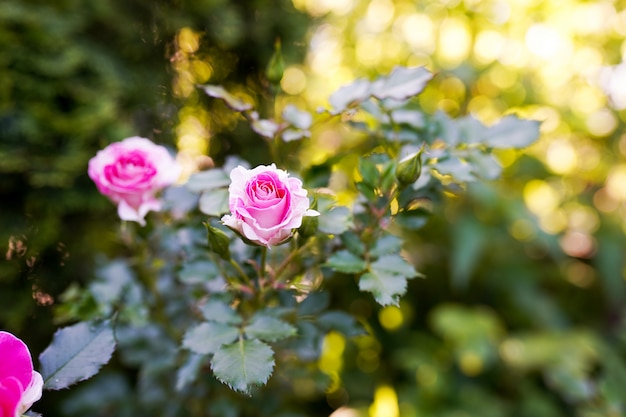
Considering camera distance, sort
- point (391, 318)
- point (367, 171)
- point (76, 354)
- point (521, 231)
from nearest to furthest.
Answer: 1. point (76, 354)
2. point (367, 171)
3. point (391, 318)
4. point (521, 231)

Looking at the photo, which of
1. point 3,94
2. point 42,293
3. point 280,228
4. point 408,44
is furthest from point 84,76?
point 408,44

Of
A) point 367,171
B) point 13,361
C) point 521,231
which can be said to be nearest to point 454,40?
point 521,231

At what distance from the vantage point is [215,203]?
56cm

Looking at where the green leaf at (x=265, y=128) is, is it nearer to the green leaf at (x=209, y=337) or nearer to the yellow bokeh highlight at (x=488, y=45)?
the green leaf at (x=209, y=337)

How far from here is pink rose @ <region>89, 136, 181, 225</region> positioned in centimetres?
61

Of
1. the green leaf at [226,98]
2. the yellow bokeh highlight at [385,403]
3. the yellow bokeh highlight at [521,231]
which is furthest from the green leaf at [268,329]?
the yellow bokeh highlight at [521,231]

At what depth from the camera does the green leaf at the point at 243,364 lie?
18.0 inches

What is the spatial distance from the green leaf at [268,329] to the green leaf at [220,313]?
2 centimetres

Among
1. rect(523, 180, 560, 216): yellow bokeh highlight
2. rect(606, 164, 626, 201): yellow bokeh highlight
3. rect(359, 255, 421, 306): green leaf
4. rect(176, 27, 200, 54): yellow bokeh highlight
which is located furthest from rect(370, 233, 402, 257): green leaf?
rect(606, 164, 626, 201): yellow bokeh highlight

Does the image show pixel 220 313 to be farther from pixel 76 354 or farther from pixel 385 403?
pixel 385 403

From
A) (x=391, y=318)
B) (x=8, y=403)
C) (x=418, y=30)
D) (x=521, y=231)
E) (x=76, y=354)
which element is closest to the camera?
(x=8, y=403)

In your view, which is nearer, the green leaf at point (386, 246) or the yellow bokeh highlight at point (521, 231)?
the green leaf at point (386, 246)

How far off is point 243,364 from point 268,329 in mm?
80

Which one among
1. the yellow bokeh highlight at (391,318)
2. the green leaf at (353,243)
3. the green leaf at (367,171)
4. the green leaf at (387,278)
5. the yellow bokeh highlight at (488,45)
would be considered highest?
the green leaf at (367,171)
